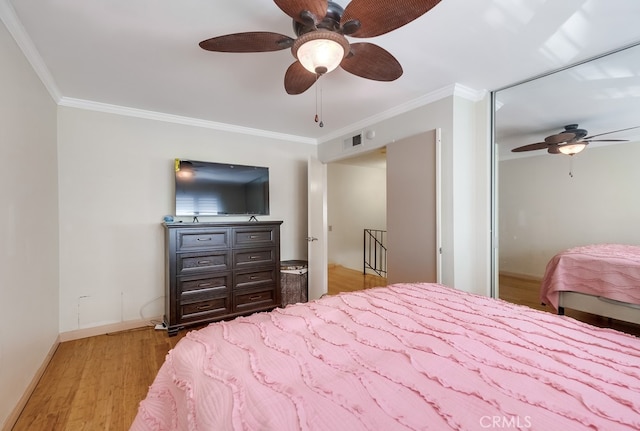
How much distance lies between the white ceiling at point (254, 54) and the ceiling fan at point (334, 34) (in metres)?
0.26

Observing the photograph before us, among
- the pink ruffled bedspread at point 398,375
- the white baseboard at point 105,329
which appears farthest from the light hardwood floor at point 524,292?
the white baseboard at point 105,329

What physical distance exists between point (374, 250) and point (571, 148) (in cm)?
469

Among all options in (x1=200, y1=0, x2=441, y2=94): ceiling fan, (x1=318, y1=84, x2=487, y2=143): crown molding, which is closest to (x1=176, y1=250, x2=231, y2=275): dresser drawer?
(x1=200, y1=0, x2=441, y2=94): ceiling fan

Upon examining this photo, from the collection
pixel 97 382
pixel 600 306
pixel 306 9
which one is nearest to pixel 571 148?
pixel 600 306

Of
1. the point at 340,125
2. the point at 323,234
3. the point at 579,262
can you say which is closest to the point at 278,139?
the point at 340,125

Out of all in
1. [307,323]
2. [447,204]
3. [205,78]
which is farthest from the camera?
[447,204]

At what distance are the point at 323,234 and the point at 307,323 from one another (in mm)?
2612

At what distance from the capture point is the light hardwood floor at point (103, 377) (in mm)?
1713

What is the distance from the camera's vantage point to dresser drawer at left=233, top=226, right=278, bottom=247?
3.24 meters

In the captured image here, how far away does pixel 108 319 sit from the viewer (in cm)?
296

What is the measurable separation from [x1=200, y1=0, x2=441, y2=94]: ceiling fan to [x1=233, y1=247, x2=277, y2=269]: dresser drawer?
85.8 inches

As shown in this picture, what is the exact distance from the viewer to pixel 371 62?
1681mm

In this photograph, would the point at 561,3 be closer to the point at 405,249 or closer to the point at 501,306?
the point at 501,306

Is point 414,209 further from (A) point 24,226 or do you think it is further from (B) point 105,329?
(B) point 105,329
